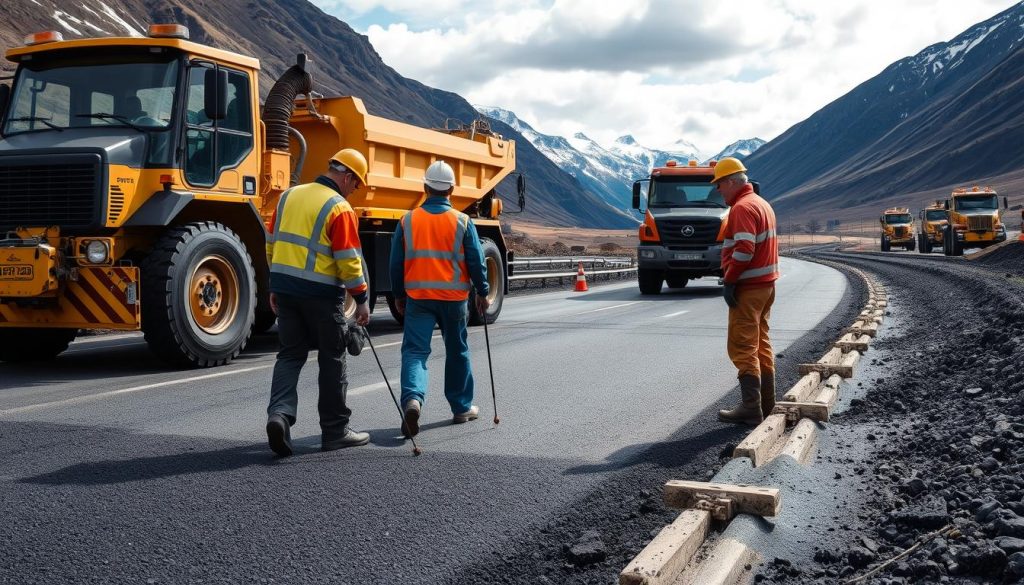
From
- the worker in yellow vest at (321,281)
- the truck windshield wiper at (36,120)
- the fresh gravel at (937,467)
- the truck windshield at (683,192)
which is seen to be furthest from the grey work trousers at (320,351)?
the truck windshield at (683,192)

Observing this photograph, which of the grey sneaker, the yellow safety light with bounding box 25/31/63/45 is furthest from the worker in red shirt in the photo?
the yellow safety light with bounding box 25/31/63/45

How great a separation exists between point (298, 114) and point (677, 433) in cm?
685

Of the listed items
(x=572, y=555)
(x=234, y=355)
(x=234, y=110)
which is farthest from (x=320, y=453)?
(x=234, y=110)

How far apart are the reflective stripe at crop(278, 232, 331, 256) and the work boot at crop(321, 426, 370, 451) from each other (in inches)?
41.2

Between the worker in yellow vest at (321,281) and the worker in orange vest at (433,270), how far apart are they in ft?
1.95

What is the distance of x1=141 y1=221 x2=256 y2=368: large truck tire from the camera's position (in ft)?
27.3

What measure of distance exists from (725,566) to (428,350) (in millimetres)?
3207

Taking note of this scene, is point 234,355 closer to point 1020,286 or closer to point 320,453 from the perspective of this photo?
point 320,453

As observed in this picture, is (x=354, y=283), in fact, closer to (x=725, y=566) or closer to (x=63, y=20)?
(x=725, y=566)

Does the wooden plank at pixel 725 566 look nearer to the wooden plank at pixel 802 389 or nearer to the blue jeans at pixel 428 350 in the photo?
the blue jeans at pixel 428 350

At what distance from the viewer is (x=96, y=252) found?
8.19 m

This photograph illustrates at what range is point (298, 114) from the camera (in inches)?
442

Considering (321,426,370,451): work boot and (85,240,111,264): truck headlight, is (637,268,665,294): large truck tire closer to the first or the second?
(85,240,111,264): truck headlight

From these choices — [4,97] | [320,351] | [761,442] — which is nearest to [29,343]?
[4,97]
